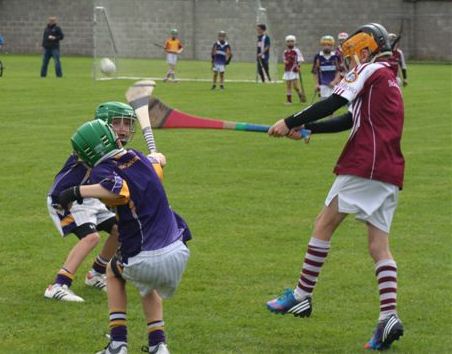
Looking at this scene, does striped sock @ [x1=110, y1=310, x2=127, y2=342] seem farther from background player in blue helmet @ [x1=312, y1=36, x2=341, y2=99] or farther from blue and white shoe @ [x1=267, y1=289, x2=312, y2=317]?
background player in blue helmet @ [x1=312, y1=36, x2=341, y2=99]

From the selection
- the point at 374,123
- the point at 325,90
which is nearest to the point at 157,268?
the point at 374,123

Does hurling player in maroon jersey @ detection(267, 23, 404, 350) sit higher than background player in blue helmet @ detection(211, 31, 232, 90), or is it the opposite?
hurling player in maroon jersey @ detection(267, 23, 404, 350)

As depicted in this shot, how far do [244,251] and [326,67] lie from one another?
16.3 m

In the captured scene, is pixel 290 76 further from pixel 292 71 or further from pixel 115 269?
pixel 115 269

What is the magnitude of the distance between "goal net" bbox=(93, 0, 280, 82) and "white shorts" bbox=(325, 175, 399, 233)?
1174 inches

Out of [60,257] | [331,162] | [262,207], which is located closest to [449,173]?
[331,162]

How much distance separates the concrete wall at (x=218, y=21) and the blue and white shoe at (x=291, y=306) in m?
31.4

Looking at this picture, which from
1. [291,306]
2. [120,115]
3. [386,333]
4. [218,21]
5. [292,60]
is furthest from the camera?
[218,21]

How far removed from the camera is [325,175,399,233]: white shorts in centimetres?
702

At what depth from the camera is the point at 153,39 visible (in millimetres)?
40719

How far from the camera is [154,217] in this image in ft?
20.8

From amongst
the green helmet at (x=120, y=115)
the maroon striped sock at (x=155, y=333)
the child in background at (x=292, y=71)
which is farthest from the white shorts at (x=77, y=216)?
the child in background at (x=292, y=71)

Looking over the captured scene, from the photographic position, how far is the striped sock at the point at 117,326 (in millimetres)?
6527

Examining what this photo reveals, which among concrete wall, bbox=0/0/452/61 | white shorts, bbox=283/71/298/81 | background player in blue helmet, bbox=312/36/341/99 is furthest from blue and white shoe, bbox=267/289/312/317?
concrete wall, bbox=0/0/452/61
